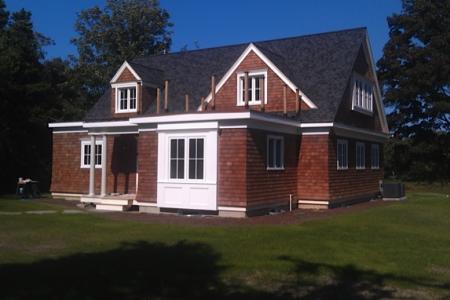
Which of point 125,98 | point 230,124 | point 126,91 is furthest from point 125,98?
point 230,124

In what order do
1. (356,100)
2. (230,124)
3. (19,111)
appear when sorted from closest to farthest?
1. (230,124)
2. (356,100)
3. (19,111)

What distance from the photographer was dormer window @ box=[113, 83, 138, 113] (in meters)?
27.3

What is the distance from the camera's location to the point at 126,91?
1094 inches

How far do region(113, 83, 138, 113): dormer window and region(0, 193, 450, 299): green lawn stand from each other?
1149 cm

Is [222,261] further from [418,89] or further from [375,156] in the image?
[418,89]

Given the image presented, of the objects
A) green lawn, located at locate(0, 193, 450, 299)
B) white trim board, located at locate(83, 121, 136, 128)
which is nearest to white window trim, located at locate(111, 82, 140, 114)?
white trim board, located at locate(83, 121, 136, 128)

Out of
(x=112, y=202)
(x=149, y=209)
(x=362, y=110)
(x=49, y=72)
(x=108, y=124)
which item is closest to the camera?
(x=149, y=209)

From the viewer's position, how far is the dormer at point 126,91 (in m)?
26.9

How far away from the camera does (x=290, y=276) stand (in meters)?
9.17

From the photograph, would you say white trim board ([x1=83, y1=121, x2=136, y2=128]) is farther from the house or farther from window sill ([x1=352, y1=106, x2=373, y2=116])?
window sill ([x1=352, y1=106, x2=373, y2=116])

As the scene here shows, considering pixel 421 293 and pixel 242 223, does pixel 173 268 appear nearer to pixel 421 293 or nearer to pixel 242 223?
pixel 421 293

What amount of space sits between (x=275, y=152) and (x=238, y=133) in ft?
8.77

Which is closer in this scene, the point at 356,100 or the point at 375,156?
the point at 356,100

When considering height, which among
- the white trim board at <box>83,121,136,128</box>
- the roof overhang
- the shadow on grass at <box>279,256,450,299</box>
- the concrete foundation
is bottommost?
the shadow on grass at <box>279,256,450,299</box>
